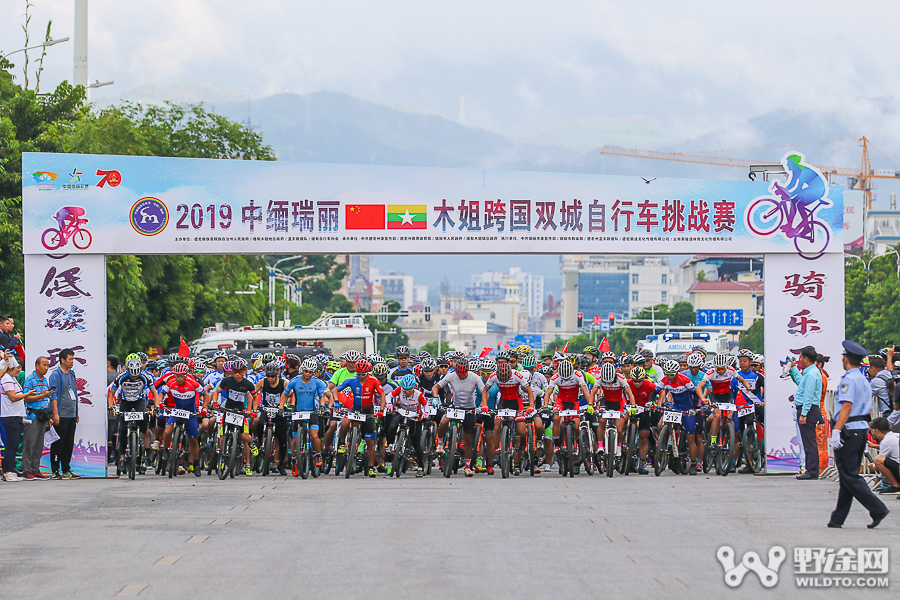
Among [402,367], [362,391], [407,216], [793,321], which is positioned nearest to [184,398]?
[362,391]

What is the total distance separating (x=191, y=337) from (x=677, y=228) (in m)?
31.6

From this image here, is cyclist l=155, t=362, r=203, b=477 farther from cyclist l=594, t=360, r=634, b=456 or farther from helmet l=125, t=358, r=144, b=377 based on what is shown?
cyclist l=594, t=360, r=634, b=456

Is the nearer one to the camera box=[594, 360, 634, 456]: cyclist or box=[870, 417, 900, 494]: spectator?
box=[870, 417, 900, 494]: spectator

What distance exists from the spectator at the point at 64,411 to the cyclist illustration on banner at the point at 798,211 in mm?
10426

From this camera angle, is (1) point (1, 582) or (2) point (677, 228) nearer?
(1) point (1, 582)

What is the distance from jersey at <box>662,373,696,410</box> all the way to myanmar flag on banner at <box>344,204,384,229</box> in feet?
16.1

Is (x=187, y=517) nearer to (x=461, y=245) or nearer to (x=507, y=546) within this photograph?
(x=507, y=546)

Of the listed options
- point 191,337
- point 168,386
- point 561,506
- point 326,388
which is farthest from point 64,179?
point 191,337

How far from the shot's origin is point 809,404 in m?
15.3

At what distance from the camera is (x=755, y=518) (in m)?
12.1

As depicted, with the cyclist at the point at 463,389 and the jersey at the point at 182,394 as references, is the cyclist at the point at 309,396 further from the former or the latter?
the cyclist at the point at 463,389

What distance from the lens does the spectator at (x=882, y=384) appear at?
53.7 feet

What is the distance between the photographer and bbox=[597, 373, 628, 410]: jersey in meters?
17.3

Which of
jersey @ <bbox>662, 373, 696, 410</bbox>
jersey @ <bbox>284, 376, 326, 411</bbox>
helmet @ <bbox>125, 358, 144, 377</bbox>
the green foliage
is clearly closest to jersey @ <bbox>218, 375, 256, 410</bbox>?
jersey @ <bbox>284, 376, 326, 411</bbox>
